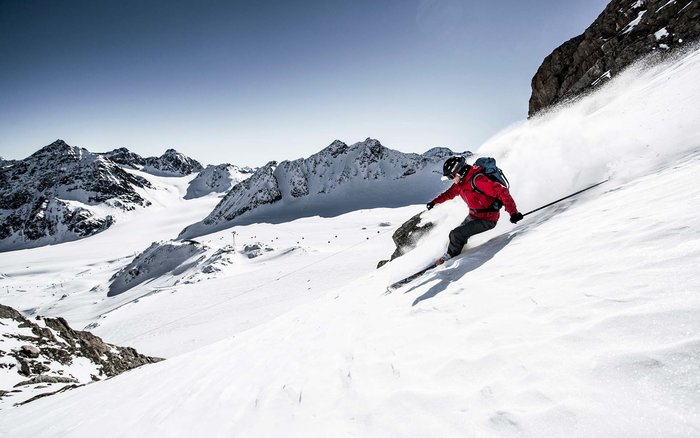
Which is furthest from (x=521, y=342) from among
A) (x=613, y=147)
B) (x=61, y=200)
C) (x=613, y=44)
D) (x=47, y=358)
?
(x=61, y=200)

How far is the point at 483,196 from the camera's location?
700cm

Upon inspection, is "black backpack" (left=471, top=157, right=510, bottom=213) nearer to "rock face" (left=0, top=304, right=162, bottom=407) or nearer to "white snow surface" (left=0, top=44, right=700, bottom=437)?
"white snow surface" (left=0, top=44, right=700, bottom=437)

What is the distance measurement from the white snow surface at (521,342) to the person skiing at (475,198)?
1.71 feet

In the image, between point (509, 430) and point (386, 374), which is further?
point (386, 374)

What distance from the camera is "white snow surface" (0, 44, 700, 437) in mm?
2037

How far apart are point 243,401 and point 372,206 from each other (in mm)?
87131

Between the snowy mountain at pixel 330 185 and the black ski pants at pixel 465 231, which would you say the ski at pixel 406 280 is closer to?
the black ski pants at pixel 465 231

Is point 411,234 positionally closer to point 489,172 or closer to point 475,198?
point 475,198

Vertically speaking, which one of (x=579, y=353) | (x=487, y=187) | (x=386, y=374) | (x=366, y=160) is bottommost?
(x=386, y=374)

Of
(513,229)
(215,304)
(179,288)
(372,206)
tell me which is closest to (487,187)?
(513,229)

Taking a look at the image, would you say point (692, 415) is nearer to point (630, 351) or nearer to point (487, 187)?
point (630, 351)

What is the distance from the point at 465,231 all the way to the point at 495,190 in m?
1.12

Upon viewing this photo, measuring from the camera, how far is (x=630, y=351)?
210 centimetres

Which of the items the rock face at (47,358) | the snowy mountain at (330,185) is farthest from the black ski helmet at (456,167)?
the snowy mountain at (330,185)
